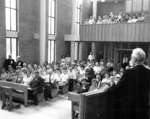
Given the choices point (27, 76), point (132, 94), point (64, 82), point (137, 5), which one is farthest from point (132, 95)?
point (137, 5)

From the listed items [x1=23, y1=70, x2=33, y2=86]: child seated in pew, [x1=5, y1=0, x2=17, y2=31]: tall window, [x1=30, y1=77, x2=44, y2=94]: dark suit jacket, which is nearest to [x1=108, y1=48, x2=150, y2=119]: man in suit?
[x1=30, y1=77, x2=44, y2=94]: dark suit jacket

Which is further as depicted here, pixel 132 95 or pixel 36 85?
pixel 36 85

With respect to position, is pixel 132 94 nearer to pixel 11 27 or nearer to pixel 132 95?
pixel 132 95

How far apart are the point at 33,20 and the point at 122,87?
41.8 feet

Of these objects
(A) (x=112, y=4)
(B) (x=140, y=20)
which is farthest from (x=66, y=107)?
(A) (x=112, y=4)

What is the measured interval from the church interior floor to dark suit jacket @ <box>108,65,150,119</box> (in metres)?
4.82

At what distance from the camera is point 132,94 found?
2225 mm

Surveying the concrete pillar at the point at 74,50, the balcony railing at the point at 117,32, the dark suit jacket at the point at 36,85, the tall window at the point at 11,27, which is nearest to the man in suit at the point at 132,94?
the dark suit jacket at the point at 36,85

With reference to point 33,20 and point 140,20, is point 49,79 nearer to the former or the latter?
point 33,20

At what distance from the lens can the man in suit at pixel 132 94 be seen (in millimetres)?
2188

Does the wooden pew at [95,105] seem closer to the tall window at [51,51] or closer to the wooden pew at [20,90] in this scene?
the wooden pew at [20,90]

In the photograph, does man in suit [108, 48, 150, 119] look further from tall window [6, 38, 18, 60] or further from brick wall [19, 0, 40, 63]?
brick wall [19, 0, 40, 63]

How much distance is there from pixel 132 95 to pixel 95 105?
1.46 ft

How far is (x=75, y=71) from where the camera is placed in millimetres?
11047
